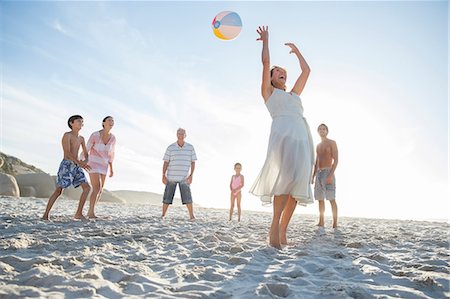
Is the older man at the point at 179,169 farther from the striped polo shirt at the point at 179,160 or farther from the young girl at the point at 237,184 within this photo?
the young girl at the point at 237,184

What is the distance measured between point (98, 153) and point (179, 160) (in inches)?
78.1

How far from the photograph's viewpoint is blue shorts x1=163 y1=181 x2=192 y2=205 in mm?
7887

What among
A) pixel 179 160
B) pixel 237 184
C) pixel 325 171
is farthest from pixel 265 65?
pixel 237 184

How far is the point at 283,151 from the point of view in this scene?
3898 millimetres

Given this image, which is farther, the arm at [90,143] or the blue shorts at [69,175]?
the arm at [90,143]

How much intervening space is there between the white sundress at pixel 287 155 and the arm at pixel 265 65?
0.09 m

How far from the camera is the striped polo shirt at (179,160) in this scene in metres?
7.93

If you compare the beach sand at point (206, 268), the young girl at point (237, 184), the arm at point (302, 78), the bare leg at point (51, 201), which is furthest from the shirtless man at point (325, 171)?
the bare leg at point (51, 201)

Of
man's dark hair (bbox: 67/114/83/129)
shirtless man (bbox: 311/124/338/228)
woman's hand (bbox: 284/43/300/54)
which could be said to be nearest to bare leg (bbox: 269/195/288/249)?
woman's hand (bbox: 284/43/300/54)

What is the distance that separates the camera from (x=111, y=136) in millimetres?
7078

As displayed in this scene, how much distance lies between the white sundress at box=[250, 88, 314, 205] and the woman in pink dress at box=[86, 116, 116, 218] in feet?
13.2

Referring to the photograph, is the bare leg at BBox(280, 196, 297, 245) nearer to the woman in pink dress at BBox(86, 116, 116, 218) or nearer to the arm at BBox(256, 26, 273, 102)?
the arm at BBox(256, 26, 273, 102)

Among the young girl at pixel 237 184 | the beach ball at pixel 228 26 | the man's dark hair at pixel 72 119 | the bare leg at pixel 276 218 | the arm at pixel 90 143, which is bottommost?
the bare leg at pixel 276 218

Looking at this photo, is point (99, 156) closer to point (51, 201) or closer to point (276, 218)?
point (51, 201)
